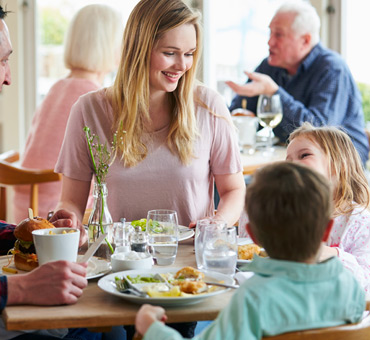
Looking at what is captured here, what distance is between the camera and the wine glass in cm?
366

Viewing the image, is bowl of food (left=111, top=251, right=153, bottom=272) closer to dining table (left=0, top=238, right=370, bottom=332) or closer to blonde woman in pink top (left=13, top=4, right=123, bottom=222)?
dining table (left=0, top=238, right=370, bottom=332)

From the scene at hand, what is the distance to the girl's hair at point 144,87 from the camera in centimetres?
221

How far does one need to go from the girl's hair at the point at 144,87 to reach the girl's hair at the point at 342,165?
41cm

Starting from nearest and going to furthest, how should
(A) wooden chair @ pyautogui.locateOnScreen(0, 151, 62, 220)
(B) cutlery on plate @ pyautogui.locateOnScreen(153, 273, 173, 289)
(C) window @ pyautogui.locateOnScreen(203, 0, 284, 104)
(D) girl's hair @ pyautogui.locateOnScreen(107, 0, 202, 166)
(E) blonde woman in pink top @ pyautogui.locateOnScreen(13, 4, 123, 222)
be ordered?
1. (B) cutlery on plate @ pyautogui.locateOnScreen(153, 273, 173, 289)
2. (D) girl's hair @ pyautogui.locateOnScreen(107, 0, 202, 166)
3. (A) wooden chair @ pyautogui.locateOnScreen(0, 151, 62, 220)
4. (E) blonde woman in pink top @ pyautogui.locateOnScreen(13, 4, 123, 222)
5. (C) window @ pyautogui.locateOnScreen(203, 0, 284, 104)

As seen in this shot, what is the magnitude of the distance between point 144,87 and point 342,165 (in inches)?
29.3

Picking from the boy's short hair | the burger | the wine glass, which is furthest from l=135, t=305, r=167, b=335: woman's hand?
the wine glass

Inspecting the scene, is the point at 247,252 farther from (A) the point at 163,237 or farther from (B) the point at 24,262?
(B) the point at 24,262

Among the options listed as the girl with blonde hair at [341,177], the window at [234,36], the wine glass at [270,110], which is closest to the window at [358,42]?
the window at [234,36]

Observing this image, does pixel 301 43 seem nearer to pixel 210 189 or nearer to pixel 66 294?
pixel 210 189

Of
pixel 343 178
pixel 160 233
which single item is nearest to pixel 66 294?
pixel 160 233

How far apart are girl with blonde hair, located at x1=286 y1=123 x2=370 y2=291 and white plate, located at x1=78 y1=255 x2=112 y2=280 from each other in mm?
734

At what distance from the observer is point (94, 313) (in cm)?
132

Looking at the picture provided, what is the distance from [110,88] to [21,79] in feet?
9.81

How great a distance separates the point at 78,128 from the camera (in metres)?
2.25
